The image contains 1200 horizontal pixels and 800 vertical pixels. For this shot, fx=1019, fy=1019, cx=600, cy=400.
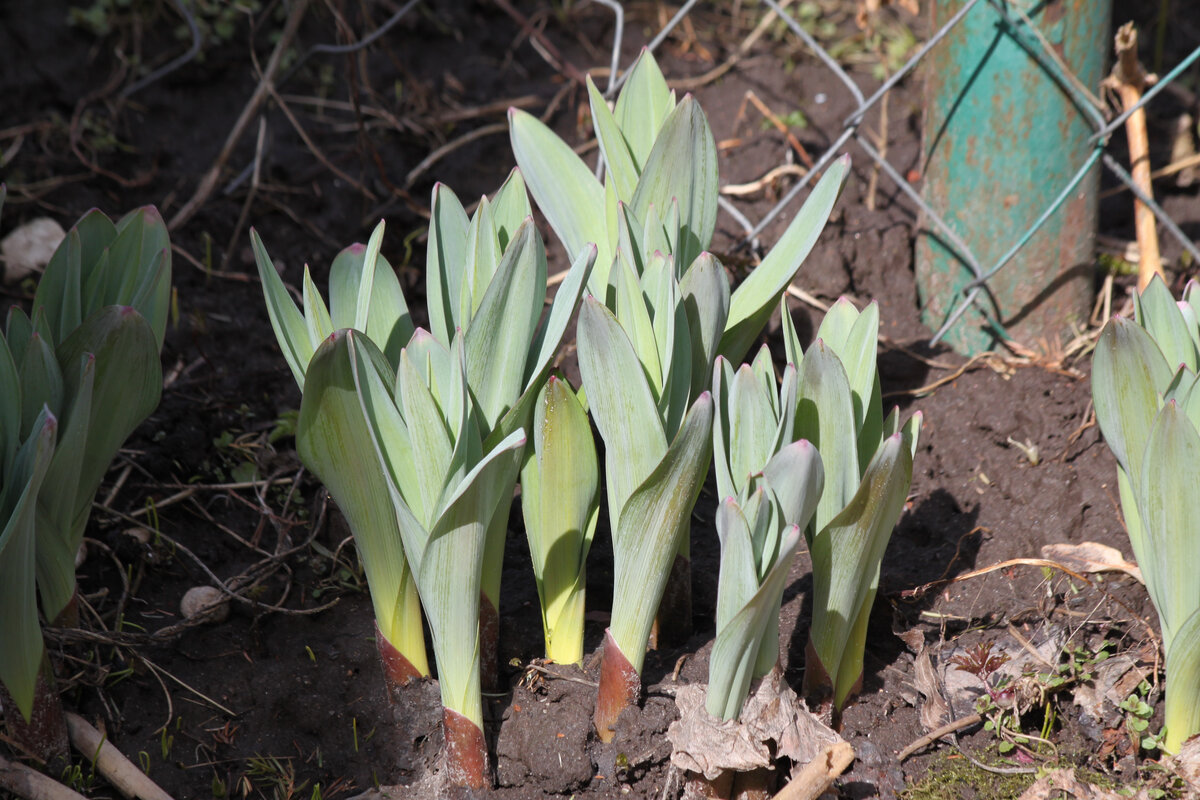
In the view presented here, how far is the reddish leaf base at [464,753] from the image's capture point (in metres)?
1.15

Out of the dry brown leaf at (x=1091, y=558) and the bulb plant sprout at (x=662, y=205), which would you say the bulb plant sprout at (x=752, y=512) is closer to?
Result: the bulb plant sprout at (x=662, y=205)

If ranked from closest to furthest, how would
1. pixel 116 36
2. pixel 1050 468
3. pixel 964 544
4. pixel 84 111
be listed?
pixel 964 544
pixel 1050 468
pixel 84 111
pixel 116 36

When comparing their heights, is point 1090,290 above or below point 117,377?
above

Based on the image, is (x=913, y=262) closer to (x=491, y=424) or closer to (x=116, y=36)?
(x=491, y=424)

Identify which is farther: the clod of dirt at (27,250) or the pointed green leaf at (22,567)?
the clod of dirt at (27,250)

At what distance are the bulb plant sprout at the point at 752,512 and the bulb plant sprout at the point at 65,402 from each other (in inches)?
26.4

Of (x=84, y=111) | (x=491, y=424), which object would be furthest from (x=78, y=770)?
(x=84, y=111)

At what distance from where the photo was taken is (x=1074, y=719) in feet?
4.18

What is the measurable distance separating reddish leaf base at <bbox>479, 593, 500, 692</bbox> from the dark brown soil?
1.2 inches

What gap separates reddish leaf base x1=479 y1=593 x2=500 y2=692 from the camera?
4.11ft

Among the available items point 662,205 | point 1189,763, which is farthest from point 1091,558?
point 662,205

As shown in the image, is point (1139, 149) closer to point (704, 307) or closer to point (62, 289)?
point (704, 307)

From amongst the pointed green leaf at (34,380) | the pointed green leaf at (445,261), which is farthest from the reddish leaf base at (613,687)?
the pointed green leaf at (34,380)

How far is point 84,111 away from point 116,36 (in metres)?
0.28
